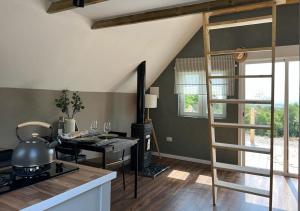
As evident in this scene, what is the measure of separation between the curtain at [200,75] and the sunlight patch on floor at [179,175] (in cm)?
170

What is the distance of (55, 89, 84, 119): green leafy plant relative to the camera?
11.4 feet

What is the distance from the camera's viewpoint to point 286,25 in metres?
4.21

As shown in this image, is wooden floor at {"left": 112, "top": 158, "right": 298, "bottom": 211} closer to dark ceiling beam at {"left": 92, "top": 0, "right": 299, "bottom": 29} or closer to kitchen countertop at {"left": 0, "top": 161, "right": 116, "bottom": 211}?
kitchen countertop at {"left": 0, "top": 161, "right": 116, "bottom": 211}

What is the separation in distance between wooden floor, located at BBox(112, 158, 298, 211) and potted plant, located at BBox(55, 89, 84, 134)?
116cm

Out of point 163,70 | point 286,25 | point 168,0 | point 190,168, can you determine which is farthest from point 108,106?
point 286,25

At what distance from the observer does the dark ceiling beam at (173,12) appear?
2.61m

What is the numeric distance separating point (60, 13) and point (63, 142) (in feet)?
5.08

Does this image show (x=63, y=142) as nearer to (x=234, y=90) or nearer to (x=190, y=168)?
(x=190, y=168)

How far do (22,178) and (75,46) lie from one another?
88.9 inches

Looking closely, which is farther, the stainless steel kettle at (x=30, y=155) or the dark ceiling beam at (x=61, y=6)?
the dark ceiling beam at (x=61, y=6)

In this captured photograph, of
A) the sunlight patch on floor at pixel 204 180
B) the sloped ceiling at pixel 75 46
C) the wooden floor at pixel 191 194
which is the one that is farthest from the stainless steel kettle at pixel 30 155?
the sunlight patch on floor at pixel 204 180

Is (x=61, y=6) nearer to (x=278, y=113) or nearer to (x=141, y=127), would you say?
(x=141, y=127)

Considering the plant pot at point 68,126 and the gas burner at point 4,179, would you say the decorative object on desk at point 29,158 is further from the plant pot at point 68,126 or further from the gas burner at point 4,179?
the plant pot at point 68,126

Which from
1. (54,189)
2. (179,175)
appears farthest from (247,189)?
(54,189)
